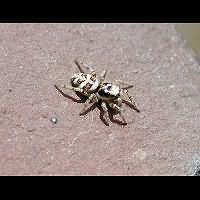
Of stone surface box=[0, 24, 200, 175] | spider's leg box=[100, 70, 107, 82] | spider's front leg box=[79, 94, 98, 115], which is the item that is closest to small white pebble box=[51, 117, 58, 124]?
stone surface box=[0, 24, 200, 175]

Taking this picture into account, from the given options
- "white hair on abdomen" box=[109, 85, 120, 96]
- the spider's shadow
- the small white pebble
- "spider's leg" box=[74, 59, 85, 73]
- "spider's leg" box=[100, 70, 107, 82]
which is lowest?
the small white pebble

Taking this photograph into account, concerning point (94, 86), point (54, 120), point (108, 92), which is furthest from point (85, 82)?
point (54, 120)

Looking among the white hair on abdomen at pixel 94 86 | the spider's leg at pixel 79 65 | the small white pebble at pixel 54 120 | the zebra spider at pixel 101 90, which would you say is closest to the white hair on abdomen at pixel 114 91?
the zebra spider at pixel 101 90

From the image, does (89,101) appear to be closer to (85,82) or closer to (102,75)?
(85,82)

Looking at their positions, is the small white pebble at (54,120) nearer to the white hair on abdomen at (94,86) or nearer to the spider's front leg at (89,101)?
the spider's front leg at (89,101)

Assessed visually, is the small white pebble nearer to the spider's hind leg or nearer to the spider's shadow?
the spider's shadow
